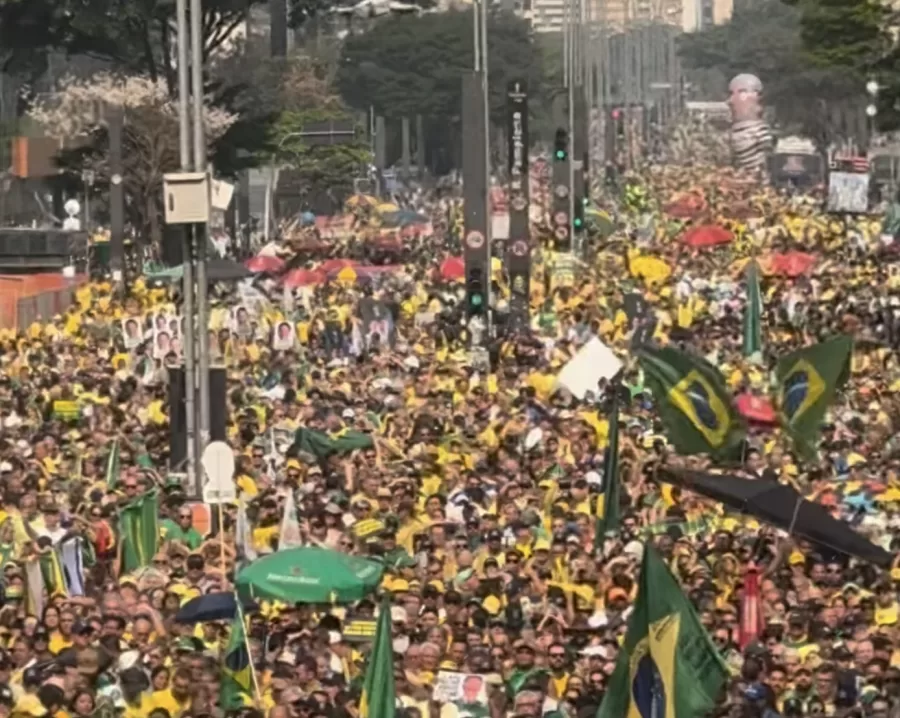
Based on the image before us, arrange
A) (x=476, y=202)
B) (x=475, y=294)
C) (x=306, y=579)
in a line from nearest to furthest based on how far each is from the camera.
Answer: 1. (x=306, y=579)
2. (x=475, y=294)
3. (x=476, y=202)

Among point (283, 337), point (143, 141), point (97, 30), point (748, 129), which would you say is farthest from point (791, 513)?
point (748, 129)

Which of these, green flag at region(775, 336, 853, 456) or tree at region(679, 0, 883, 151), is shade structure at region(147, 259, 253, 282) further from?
tree at region(679, 0, 883, 151)

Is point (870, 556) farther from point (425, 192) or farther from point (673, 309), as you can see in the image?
point (425, 192)

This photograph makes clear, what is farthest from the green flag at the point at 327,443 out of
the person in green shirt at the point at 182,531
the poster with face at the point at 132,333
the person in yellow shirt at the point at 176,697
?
the person in yellow shirt at the point at 176,697

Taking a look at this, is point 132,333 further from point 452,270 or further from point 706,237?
point 706,237

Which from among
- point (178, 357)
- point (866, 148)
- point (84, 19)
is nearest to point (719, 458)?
point (178, 357)

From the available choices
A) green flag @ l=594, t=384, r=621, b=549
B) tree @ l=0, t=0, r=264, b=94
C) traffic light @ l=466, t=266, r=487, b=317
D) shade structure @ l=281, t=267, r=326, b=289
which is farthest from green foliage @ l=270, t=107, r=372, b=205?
green flag @ l=594, t=384, r=621, b=549
